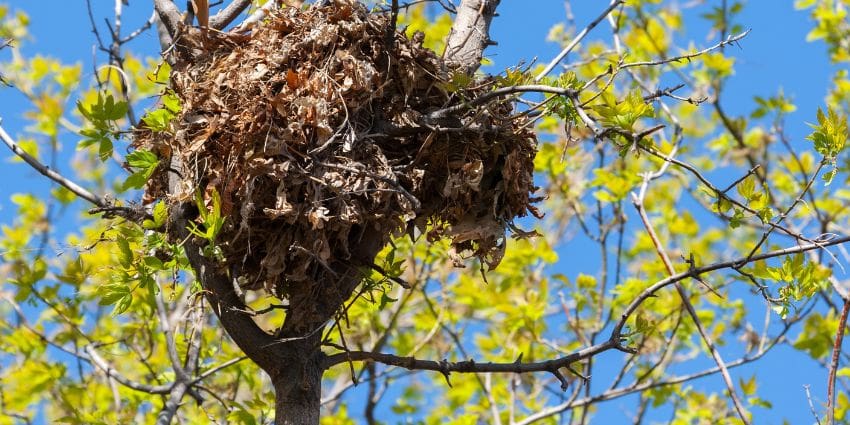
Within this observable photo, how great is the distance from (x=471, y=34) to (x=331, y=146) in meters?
0.77

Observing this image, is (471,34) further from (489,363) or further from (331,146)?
(489,363)

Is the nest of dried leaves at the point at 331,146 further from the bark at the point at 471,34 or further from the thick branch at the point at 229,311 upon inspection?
the bark at the point at 471,34

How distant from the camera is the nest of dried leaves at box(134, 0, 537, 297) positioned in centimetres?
306

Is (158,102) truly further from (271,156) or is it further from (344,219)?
(344,219)

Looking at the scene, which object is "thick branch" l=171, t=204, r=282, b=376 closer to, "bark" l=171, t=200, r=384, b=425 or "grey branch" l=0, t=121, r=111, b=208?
"bark" l=171, t=200, r=384, b=425

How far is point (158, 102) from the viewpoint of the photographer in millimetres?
3498

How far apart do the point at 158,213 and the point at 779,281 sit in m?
2.15

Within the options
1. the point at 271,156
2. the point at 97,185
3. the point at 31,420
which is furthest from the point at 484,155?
the point at 97,185

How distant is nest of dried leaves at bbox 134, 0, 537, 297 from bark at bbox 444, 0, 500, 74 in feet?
0.72

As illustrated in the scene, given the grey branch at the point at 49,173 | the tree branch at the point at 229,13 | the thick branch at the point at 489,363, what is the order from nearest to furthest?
the thick branch at the point at 489,363, the grey branch at the point at 49,173, the tree branch at the point at 229,13

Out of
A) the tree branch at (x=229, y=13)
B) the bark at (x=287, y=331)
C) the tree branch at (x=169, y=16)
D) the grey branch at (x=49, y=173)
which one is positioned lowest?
the bark at (x=287, y=331)

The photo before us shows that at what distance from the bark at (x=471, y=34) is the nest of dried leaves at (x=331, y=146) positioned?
22 cm

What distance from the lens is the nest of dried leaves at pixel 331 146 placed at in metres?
3.06

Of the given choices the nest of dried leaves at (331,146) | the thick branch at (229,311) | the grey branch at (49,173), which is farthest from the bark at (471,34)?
the grey branch at (49,173)
